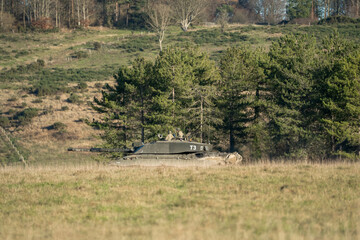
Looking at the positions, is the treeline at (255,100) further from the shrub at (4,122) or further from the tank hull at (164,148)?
the shrub at (4,122)

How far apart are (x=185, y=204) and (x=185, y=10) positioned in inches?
3854

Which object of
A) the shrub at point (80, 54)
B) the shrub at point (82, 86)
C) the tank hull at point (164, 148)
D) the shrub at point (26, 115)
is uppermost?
the shrub at point (80, 54)

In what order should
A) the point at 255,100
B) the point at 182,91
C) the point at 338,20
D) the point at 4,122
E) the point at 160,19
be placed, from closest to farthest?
the point at 255,100 < the point at 182,91 < the point at 4,122 < the point at 338,20 < the point at 160,19

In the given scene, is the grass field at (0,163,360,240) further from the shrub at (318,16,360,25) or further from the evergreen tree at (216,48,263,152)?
the shrub at (318,16,360,25)

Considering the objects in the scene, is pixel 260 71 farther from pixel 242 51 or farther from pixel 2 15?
pixel 2 15

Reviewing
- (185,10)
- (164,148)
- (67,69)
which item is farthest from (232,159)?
(185,10)

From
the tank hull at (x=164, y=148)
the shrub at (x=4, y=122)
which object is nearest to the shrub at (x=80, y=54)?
the shrub at (x=4, y=122)

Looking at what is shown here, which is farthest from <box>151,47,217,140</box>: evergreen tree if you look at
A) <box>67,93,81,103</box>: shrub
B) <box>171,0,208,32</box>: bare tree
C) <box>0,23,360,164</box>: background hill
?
<box>171,0,208,32</box>: bare tree

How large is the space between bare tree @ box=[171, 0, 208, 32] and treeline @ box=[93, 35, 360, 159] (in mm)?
67133

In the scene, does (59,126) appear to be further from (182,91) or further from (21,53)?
(21,53)

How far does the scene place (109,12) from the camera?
11631cm

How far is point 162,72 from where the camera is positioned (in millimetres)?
35875

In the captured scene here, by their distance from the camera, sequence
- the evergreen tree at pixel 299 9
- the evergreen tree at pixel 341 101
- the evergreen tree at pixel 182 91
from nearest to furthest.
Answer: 1. the evergreen tree at pixel 341 101
2. the evergreen tree at pixel 182 91
3. the evergreen tree at pixel 299 9

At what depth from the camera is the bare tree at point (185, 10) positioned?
342ft
